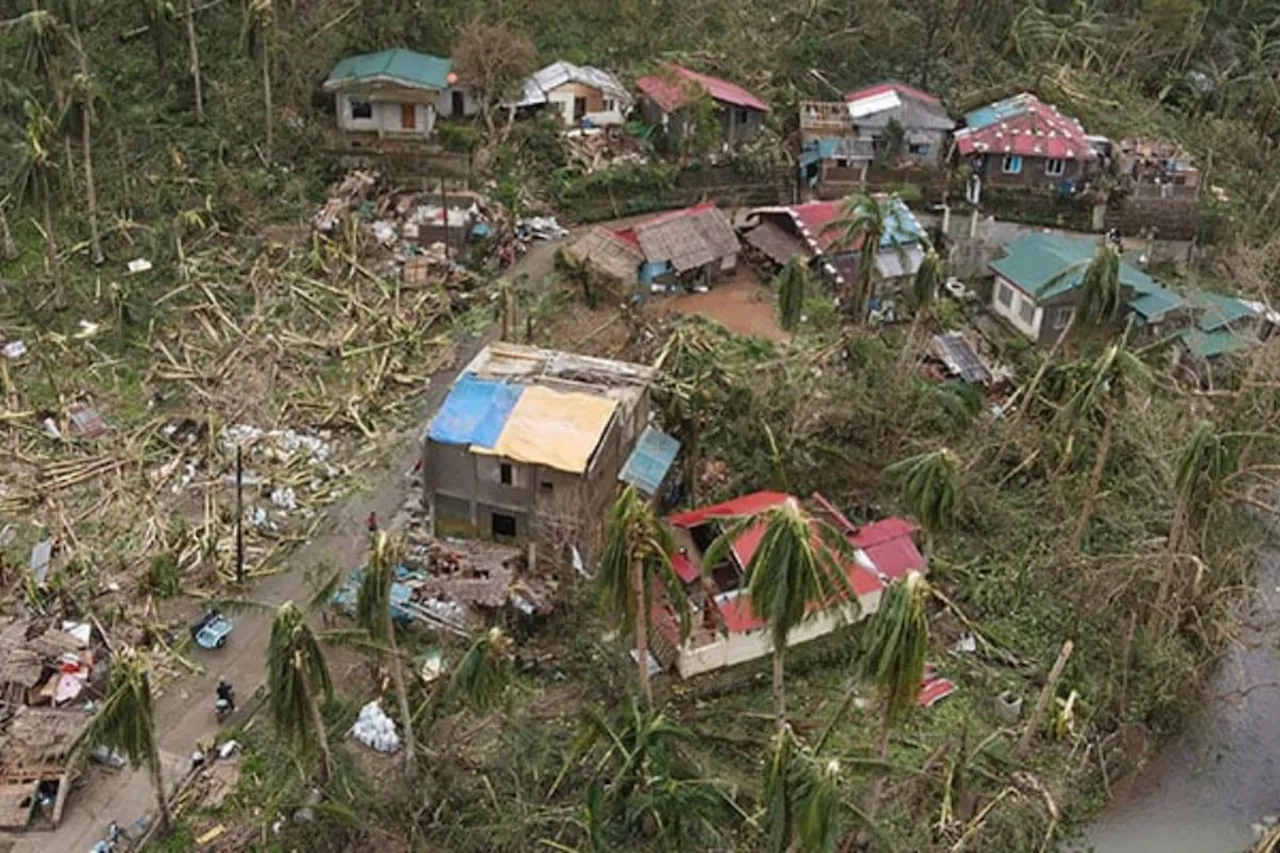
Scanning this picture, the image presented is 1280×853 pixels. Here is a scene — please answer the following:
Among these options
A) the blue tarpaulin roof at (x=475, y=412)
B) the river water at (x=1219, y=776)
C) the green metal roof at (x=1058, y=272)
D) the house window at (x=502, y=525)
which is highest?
the blue tarpaulin roof at (x=475, y=412)

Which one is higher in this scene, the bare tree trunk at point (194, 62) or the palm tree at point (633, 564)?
the bare tree trunk at point (194, 62)

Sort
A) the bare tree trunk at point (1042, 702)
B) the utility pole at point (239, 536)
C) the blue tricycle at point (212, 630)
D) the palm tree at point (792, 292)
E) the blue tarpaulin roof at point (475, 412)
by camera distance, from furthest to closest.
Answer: the palm tree at point (792, 292) < the blue tarpaulin roof at point (475, 412) < the utility pole at point (239, 536) < the blue tricycle at point (212, 630) < the bare tree trunk at point (1042, 702)

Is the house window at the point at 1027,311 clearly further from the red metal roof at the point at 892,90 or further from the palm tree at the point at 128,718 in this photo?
the palm tree at the point at 128,718

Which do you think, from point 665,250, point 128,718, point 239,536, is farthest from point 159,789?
point 665,250

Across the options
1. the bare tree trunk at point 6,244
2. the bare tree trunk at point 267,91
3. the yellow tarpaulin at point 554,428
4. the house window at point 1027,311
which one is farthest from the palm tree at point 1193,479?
the bare tree trunk at point 6,244

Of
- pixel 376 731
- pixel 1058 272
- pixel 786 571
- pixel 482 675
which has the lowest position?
pixel 376 731

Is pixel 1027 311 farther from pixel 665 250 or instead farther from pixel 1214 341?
pixel 665 250

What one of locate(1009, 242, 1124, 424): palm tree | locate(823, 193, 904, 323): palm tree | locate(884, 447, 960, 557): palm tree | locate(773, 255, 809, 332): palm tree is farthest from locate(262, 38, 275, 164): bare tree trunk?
locate(884, 447, 960, 557): palm tree
